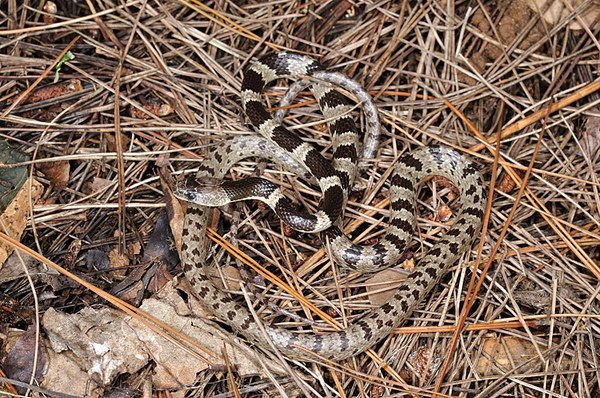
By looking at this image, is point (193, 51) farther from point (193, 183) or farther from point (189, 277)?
point (189, 277)

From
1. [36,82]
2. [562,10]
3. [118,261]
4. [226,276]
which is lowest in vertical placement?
[118,261]

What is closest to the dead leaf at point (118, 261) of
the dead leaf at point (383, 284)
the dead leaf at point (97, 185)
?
the dead leaf at point (97, 185)

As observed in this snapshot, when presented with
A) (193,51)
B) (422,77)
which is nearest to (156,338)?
(193,51)

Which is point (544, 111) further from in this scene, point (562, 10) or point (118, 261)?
point (118, 261)

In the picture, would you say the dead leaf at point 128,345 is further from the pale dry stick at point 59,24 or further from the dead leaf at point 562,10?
the dead leaf at point 562,10

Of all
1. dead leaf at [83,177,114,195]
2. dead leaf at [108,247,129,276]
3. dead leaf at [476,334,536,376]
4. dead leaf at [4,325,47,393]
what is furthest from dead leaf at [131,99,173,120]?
dead leaf at [476,334,536,376]

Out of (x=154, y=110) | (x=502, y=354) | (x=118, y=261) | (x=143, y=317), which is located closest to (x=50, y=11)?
(x=154, y=110)
